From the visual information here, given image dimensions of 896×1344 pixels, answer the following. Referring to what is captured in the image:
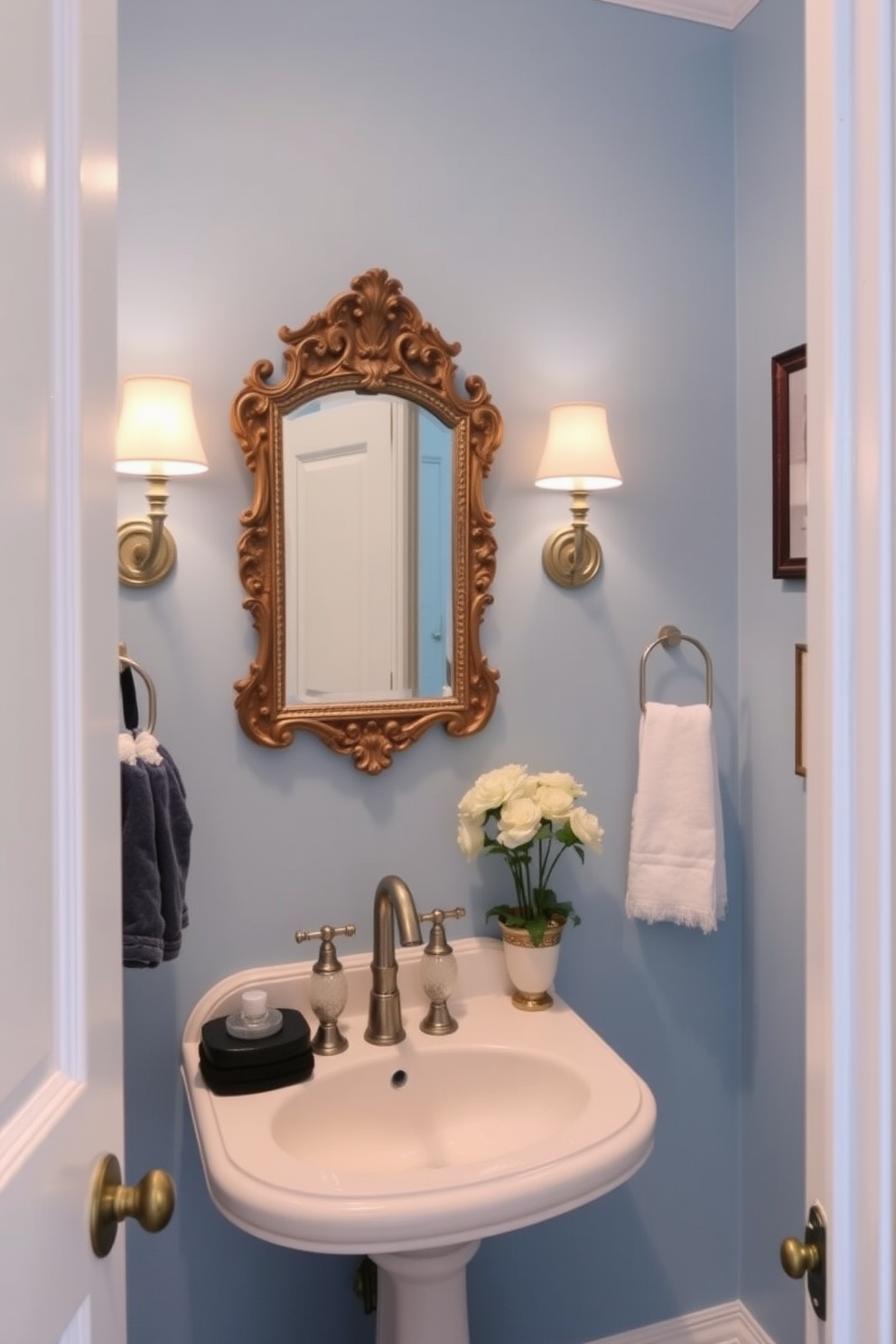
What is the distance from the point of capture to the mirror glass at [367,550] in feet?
5.35

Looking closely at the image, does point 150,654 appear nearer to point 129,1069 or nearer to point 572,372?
point 129,1069

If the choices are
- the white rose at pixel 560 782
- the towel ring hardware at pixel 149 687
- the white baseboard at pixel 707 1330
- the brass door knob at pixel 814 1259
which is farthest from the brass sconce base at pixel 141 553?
the white baseboard at pixel 707 1330

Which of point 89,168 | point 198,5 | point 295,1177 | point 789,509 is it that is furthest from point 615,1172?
point 198,5

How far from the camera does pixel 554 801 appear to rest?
1.63 metres

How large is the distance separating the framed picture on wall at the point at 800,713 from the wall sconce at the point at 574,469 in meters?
0.41

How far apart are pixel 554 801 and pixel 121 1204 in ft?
3.25

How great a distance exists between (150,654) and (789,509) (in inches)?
43.7

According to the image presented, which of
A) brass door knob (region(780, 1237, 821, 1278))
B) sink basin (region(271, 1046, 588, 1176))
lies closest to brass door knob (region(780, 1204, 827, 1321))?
brass door knob (region(780, 1237, 821, 1278))

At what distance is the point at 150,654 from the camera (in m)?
1.57

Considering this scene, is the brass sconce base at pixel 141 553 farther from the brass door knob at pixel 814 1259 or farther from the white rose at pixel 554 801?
the brass door knob at pixel 814 1259

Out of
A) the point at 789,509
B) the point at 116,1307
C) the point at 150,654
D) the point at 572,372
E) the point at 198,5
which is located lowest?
the point at 116,1307

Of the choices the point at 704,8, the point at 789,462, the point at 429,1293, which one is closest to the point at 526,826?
the point at 429,1293

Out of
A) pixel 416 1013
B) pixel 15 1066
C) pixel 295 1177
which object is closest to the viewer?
pixel 15 1066

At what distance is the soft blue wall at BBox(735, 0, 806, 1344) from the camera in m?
1.76
